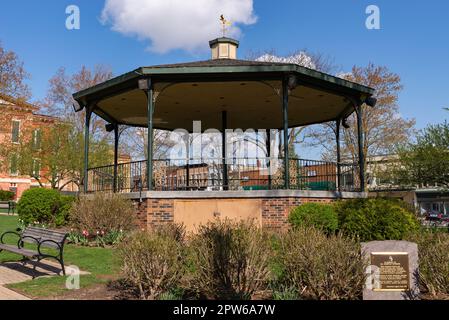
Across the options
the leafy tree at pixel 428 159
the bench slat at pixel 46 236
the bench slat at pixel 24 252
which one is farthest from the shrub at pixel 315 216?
the leafy tree at pixel 428 159

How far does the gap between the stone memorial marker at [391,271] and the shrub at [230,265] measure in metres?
1.53

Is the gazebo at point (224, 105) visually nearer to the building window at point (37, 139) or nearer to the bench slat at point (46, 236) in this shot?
the bench slat at point (46, 236)

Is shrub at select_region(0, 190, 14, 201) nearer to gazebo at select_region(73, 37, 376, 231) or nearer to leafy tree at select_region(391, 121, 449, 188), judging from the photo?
gazebo at select_region(73, 37, 376, 231)

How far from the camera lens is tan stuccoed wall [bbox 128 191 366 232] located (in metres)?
12.3

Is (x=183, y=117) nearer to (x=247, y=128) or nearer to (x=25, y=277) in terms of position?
(x=247, y=128)

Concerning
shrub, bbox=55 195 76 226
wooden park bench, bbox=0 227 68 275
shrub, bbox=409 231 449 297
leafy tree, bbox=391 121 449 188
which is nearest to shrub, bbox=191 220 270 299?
shrub, bbox=409 231 449 297

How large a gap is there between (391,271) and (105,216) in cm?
865

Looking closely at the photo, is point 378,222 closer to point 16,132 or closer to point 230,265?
point 230,265

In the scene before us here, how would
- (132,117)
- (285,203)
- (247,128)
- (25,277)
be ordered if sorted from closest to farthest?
(25,277) < (285,203) < (132,117) < (247,128)

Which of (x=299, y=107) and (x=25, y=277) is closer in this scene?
(x=25, y=277)

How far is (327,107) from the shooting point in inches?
695
